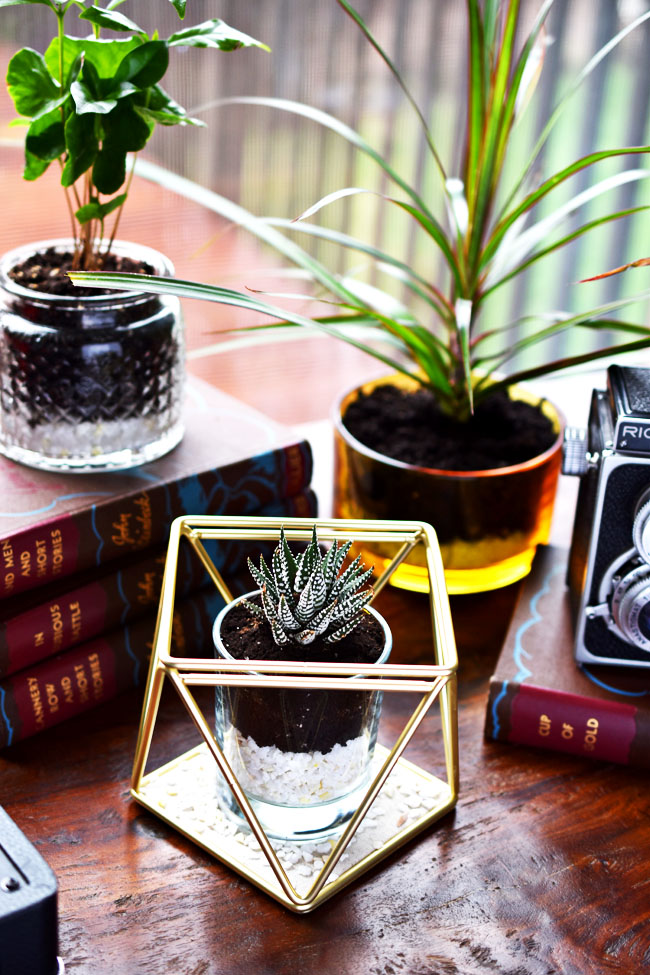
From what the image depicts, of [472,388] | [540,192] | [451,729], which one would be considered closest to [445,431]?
[472,388]

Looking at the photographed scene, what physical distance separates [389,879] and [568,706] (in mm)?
154

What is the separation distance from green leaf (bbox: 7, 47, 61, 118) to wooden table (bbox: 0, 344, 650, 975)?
1.18 ft

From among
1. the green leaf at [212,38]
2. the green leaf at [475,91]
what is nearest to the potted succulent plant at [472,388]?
the green leaf at [475,91]

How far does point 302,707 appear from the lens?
49 cm

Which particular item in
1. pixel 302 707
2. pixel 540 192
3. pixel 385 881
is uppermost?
pixel 540 192

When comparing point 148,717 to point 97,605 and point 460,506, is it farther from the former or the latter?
point 460,506

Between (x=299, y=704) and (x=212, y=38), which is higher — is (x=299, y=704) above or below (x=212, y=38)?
below

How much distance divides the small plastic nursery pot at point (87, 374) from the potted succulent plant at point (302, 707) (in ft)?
0.54

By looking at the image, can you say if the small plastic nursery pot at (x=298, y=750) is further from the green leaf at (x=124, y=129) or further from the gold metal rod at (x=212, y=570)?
the green leaf at (x=124, y=129)

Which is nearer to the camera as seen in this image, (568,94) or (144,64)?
(144,64)

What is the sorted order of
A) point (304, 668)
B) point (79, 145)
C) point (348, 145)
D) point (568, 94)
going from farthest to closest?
point (348, 145), point (568, 94), point (79, 145), point (304, 668)

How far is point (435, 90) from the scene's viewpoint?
6.76ft

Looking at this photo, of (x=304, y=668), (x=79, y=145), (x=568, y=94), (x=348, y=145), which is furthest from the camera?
(x=348, y=145)

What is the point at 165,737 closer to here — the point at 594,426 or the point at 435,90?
the point at 594,426
